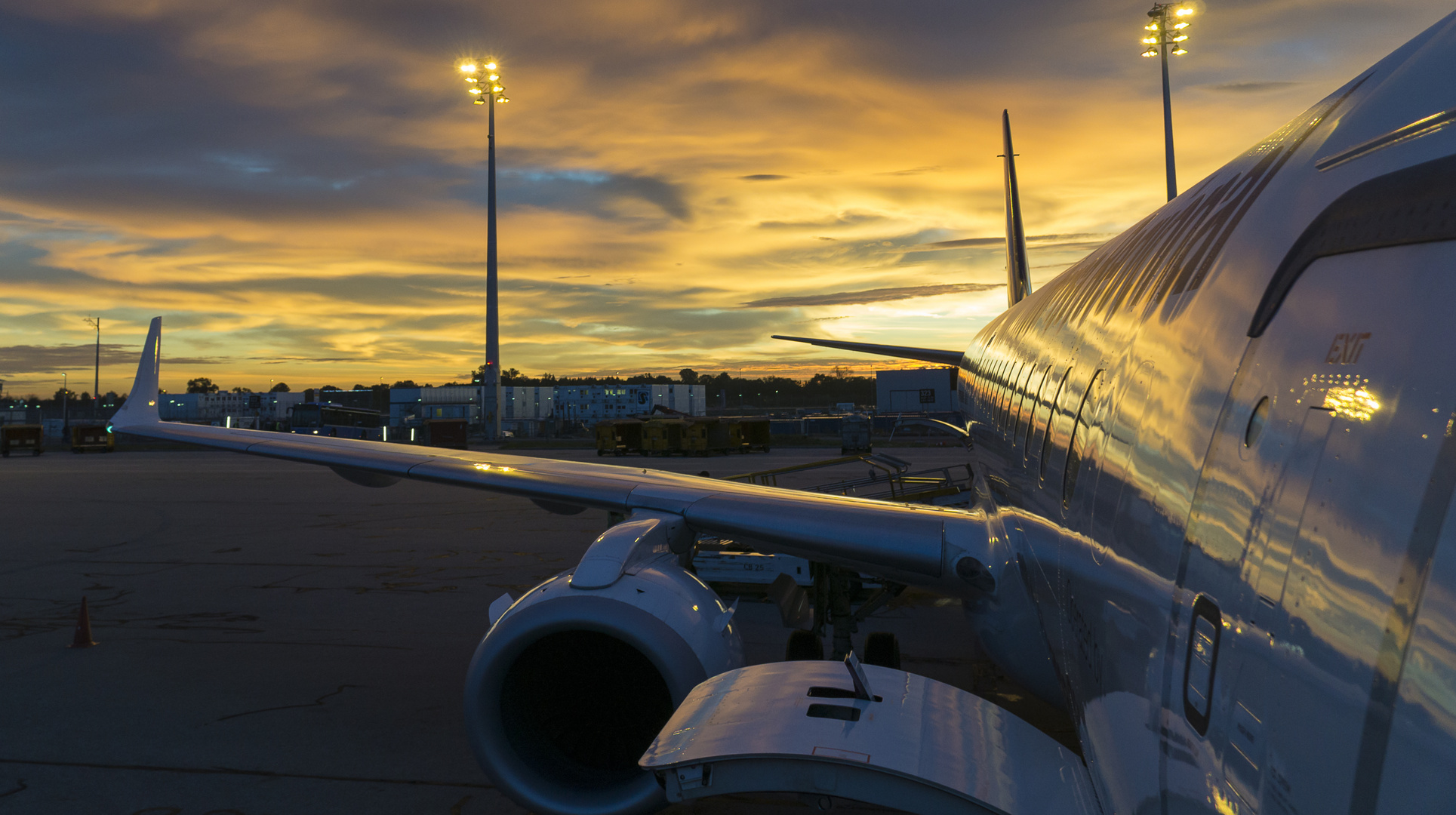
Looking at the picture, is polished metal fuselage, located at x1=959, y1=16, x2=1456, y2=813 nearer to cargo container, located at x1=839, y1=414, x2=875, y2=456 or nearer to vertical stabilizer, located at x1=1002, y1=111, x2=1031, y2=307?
vertical stabilizer, located at x1=1002, y1=111, x2=1031, y2=307

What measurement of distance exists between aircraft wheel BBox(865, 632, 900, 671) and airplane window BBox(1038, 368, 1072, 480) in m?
3.49

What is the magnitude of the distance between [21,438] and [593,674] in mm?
52026

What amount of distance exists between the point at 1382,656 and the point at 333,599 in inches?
453

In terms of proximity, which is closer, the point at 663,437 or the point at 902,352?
the point at 902,352

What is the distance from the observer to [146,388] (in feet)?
31.9

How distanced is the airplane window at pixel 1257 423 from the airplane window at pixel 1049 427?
2264 mm

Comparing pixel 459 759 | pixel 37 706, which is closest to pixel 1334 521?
pixel 459 759

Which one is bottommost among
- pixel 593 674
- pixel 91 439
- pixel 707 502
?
pixel 593 674

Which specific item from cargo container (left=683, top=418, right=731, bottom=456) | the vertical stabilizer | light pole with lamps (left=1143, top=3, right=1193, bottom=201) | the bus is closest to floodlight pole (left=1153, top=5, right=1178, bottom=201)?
light pole with lamps (left=1143, top=3, right=1193, bottom=201)

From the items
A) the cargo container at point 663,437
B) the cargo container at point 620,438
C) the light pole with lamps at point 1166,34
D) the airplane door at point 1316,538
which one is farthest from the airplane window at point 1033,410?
the cargo container at point 620,438

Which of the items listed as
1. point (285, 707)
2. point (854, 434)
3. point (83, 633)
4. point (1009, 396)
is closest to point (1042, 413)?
point (1009, 396)

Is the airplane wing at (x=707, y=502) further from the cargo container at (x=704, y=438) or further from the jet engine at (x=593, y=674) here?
the cargo container at (x=704, y=438)

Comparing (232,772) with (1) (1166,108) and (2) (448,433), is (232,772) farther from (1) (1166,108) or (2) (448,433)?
(2) (448,433)

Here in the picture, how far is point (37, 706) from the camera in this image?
23.3ft
